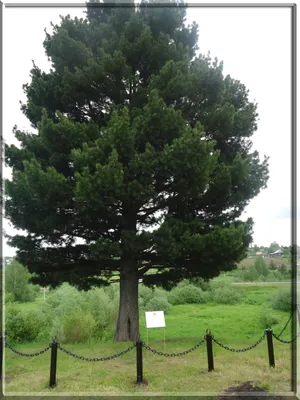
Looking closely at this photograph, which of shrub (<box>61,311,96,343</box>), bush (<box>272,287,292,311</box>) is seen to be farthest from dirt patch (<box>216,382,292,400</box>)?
bush (<box>272,287,292,311</box>)

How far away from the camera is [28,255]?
10398 mm

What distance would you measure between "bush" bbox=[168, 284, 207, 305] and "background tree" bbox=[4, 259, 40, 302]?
569 inches

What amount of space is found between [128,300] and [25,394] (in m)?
4.70

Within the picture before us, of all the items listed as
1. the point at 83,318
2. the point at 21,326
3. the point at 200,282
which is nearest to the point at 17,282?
the point at 21,326

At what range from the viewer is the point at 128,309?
34.3 feet

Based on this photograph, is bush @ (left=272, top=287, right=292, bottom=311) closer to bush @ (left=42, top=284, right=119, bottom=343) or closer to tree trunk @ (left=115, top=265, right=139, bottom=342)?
bush @ (left=42, top=284, right=119, bottom=343)

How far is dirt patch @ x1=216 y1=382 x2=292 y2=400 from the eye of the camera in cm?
571

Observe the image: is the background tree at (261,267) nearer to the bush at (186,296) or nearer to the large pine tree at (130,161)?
the bush at (186,296)

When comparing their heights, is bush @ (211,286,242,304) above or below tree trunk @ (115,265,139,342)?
below

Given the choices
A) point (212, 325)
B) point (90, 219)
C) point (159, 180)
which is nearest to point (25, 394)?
point (90, 219)

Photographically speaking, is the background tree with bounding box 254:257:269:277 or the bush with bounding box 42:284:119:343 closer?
the bush with bounding box 42:284:119:343

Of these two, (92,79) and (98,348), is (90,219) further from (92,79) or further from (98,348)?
(92,79)

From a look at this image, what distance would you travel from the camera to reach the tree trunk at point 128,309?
10.3m

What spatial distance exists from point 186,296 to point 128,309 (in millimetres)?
23194
